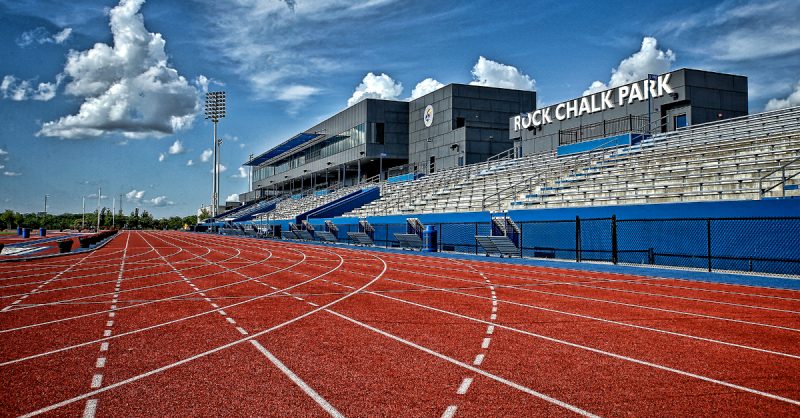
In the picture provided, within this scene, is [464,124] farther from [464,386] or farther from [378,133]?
[464,386]

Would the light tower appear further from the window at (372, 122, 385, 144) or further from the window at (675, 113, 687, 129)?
the window at (675, 113, 687, 129)

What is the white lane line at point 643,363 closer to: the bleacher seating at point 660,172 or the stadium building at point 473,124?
the bleacher seating at point 660,172

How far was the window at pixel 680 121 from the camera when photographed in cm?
2979

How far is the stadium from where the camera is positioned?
5.18m

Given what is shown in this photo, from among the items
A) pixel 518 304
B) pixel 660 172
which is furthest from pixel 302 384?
pixel 660 172

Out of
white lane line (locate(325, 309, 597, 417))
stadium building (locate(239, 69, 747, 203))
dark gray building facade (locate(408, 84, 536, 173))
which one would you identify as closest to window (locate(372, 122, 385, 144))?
stadium building (locate(239, 69, 747, 203))

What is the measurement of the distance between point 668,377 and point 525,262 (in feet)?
52.0

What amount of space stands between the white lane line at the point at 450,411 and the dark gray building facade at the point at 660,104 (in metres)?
29.5

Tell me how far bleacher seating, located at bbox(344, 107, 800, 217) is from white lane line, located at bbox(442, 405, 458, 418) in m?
15.1

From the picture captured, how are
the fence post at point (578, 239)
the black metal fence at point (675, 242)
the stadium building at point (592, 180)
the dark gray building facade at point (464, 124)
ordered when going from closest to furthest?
the black metal fence at point (675, 242) < the stadium building at point (592, 180) < the fence post at point (578, 239) < the dark gray building facade at point (464, 124)

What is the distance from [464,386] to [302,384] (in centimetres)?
163

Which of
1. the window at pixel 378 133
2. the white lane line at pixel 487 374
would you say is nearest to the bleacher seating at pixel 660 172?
the white lane line at pixel 487 374

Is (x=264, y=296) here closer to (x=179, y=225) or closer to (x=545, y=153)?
(x=545, y=153)

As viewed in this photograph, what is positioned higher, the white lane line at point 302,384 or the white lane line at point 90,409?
the white lane line at point 302,384
